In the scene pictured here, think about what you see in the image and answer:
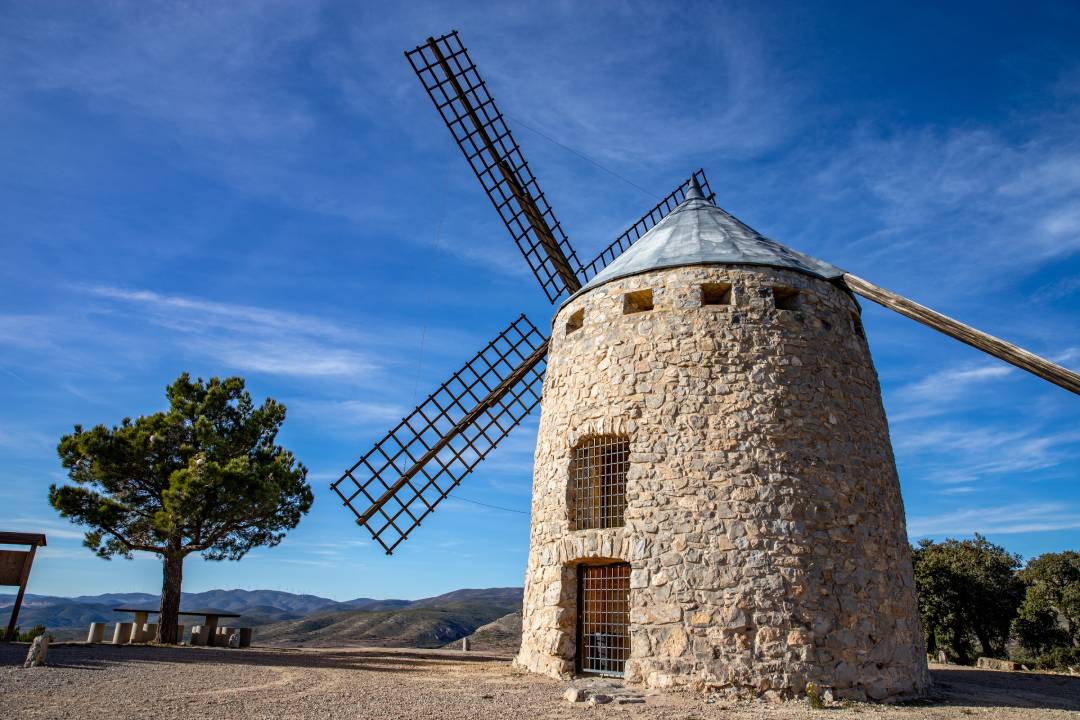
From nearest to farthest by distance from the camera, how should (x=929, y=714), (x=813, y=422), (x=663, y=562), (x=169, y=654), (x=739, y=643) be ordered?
1. (x=929, y=714)
2. (x=739, y=643)
3. (x=663, y=562)
4. (x=813, y=422)
5. (x=169, y=654)

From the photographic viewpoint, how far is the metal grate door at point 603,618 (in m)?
9.09

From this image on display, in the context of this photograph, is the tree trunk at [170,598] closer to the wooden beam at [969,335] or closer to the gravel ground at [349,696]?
the gravel ground at [349,696]

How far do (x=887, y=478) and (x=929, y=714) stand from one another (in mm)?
3097

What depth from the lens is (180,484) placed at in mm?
14602

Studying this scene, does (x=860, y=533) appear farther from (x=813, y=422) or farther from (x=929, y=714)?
(x=929, y=714)

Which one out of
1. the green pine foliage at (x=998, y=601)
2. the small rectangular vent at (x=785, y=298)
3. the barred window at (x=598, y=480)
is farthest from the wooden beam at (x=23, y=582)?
the green pine foliage at (x=998, y=601)

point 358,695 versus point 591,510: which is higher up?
point 591,510

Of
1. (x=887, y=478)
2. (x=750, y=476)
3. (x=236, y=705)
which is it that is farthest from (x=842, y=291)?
(x=236, y=705)

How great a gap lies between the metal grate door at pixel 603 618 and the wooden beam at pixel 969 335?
5.18 meters

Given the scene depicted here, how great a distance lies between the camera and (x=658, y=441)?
28.9 feet

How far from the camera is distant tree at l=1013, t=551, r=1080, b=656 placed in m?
20.1

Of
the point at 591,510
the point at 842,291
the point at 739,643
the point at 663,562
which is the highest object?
the point at 842,291

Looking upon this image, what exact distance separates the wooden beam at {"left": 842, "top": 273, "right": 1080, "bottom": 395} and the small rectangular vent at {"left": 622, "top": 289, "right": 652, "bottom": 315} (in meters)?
2.98

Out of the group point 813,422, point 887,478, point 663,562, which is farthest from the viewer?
point 887,478
